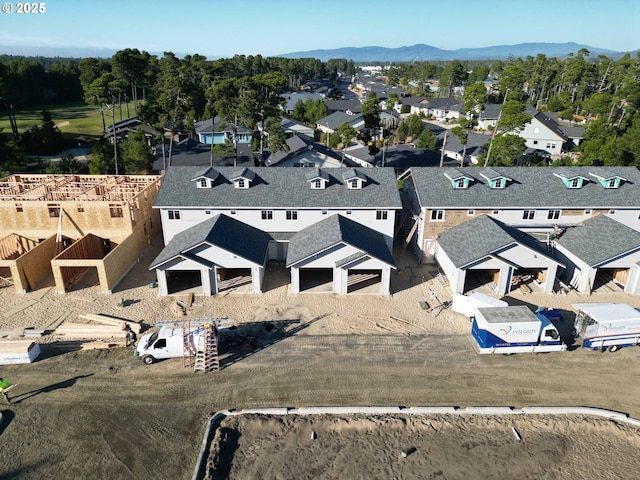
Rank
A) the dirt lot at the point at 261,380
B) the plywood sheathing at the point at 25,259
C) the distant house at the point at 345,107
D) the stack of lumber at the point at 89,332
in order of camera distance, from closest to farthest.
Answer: the dirt lot at the point at 261,380 → the stack of lumber at the point at 89,332 → the plywood sheathing at the point at 25,259 → the distant house at the point at 345,107

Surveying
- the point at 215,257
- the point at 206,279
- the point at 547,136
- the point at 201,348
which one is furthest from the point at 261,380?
the point at 547,136

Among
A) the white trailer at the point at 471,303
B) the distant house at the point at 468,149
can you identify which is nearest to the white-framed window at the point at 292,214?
the white trailer at the point at 471,303

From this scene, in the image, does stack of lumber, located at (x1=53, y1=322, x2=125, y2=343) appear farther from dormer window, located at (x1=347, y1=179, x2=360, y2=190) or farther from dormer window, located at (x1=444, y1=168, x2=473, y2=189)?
dormer window, located at (x1=444, y1=168, x2=473, y2=189)

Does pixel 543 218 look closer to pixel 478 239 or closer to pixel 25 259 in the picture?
pixel 478 239

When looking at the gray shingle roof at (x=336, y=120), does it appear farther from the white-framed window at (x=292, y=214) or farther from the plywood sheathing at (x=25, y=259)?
the plywood sheathing at (x=25, y=259)

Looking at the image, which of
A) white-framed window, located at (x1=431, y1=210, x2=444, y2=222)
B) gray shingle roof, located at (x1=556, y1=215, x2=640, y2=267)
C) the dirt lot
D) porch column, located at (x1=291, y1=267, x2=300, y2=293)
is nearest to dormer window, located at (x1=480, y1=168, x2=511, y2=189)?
white-framed window, located at (x1=431, y1=210, x2=444, y2=222)

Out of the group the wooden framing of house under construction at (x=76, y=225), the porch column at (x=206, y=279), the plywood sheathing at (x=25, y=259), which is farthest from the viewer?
the wooden framing of house under construction at (x=76, y=225)

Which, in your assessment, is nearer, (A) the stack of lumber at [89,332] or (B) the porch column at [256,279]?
(A) the stack of lumber at [89,332]
